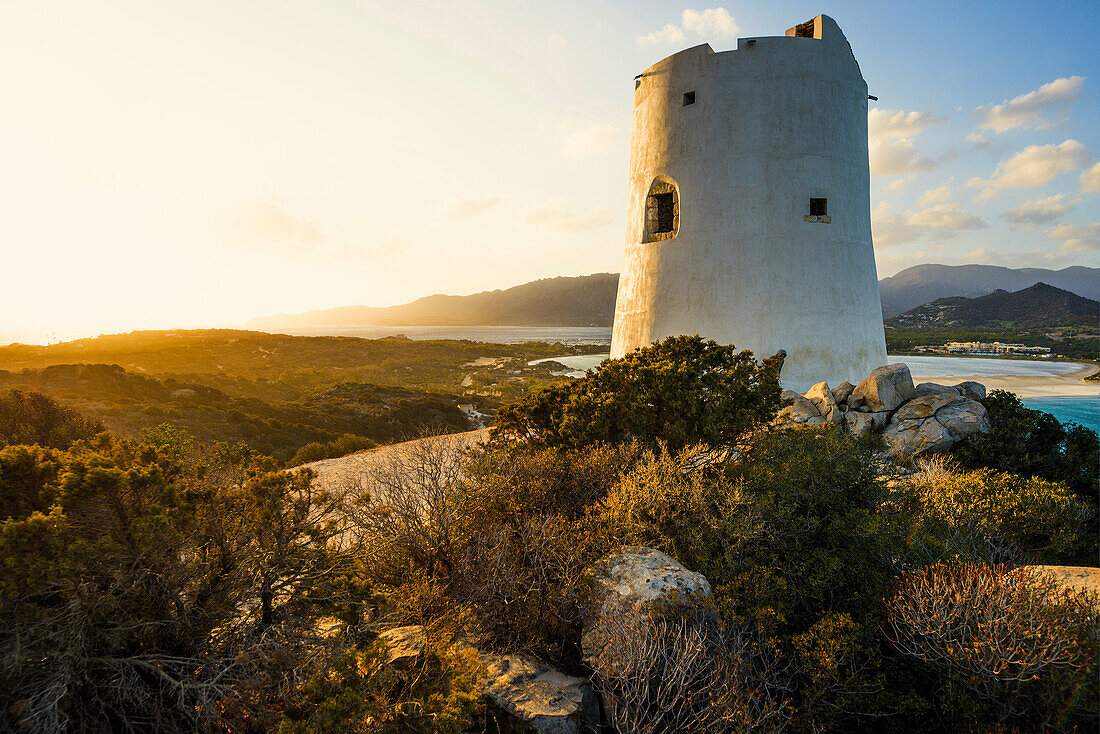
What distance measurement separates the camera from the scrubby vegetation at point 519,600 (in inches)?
94.7

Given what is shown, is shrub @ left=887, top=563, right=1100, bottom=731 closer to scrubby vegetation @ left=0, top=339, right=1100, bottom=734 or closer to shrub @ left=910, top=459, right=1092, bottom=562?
scrubby vegetation @ left=0, top=339, right=1100, bottom=734

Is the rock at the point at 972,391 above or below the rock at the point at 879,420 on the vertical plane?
above

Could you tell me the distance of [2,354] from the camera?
19.8 m

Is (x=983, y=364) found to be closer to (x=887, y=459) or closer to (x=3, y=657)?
(x=887, y=459)

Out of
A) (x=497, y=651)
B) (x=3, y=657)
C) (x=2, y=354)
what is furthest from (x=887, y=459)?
(x=2, y=354)

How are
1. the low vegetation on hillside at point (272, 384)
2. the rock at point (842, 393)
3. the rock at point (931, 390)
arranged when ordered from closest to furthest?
the rock at point (931, 390) → the rock at point (842, 393) → the low vegetation on hillside at point (272, 384)

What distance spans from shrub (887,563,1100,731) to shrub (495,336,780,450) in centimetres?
269

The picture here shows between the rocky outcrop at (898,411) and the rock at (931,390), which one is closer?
the rocky outcrop at (898,411)

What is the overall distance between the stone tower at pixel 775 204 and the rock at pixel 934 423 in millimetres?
1926

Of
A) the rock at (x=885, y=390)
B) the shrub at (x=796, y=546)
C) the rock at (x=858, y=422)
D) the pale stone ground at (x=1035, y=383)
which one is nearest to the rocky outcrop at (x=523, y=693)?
the shrub at (x=796, y=546)

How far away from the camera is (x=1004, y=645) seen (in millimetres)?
2775

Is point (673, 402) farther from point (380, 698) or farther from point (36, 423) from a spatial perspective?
point (36, 423)

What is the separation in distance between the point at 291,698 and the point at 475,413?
16492 millimetres

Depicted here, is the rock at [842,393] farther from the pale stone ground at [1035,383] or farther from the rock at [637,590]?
the rock at [637,590]
